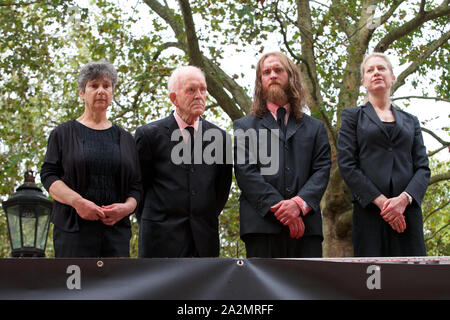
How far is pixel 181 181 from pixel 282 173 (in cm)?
66

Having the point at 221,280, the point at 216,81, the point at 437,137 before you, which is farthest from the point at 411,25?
the point at 221,280

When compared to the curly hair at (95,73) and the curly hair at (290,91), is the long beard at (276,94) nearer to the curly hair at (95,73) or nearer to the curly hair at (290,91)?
the curly hair at (290,91)

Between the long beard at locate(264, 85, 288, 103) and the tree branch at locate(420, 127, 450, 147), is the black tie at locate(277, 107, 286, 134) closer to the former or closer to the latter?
the long beard at locate(264, 85, 288, 103)

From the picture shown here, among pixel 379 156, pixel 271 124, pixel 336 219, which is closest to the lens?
pixel 379 156

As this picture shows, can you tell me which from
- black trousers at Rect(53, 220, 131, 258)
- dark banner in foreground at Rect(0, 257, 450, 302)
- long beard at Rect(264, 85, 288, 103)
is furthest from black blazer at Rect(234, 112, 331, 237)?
dark banner in foreground at Rect(0, 257, 450, 302)

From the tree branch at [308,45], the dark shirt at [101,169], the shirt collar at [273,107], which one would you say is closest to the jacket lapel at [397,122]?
the shirt collar at [273,107]

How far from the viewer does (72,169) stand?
4.02 metres

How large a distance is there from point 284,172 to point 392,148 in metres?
0.75

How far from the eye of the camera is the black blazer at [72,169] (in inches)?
157

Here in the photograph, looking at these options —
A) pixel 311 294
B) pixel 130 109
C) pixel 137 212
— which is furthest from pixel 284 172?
pixel 130 109

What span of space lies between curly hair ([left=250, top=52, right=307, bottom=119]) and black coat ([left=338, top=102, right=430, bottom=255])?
0.33m

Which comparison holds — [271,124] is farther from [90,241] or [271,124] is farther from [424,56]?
[424,56]

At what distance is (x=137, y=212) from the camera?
14.7ft

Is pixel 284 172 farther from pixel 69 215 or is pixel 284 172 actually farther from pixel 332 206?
pixel 332 206
